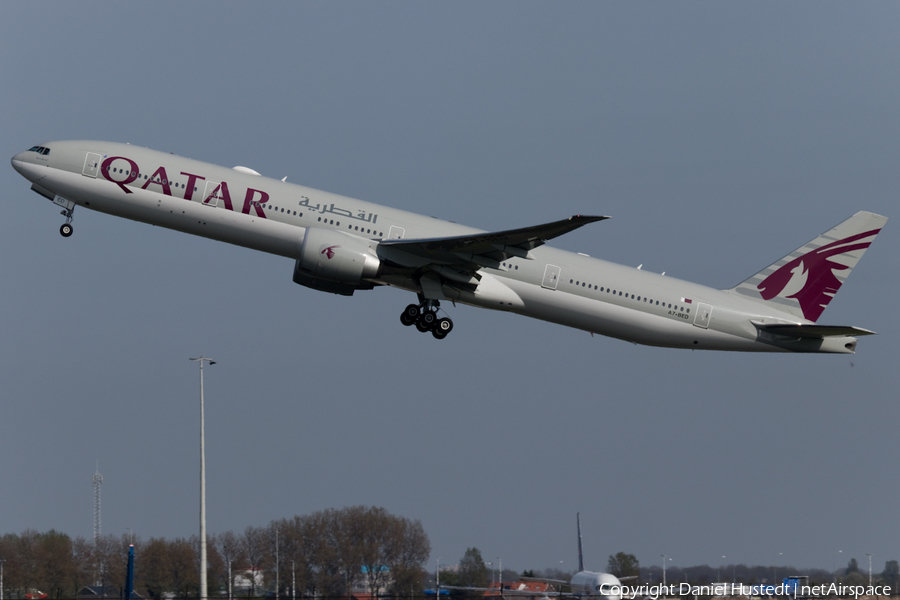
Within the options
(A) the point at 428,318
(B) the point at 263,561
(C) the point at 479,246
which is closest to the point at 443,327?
(A) the point at 428,318

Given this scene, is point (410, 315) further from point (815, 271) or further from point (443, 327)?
point (815, 271)

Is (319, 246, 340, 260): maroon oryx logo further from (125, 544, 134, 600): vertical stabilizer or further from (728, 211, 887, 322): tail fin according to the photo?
(728, 211, 887, 322): tail fin

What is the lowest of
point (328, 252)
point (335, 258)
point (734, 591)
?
point (734, 591)

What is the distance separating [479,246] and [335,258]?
559cm

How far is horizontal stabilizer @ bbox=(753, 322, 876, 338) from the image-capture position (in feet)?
139

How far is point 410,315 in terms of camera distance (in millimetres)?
42906

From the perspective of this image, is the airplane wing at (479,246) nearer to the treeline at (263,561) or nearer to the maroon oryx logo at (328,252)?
the maroon oryx logo at (328,252)

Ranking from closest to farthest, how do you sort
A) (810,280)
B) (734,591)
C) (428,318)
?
(734,591)
(428,318)
(810,280)

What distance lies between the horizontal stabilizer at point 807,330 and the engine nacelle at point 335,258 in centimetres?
1722

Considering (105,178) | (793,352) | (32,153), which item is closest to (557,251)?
(793,352)

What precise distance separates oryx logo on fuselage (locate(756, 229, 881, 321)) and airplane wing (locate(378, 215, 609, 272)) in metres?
12.5

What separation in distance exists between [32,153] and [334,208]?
1266 cm

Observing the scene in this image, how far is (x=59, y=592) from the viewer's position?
40.4 metres

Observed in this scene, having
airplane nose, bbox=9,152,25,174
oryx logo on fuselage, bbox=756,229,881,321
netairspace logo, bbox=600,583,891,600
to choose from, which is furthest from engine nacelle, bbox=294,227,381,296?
oryx logo on fuselage, bbox=756,229,881,321
